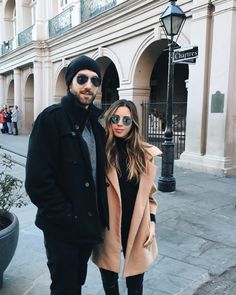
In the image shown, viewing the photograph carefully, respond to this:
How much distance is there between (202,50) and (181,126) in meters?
2.79

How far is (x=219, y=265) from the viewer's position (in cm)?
351

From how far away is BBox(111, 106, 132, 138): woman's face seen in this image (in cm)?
230

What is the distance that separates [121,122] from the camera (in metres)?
2.30

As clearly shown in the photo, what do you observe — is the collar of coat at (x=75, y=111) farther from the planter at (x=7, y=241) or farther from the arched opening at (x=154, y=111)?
the arched opening at (x=154, y=111)

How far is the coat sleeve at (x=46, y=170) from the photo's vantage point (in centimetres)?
189

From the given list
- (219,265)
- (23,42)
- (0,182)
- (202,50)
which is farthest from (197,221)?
(23,42)

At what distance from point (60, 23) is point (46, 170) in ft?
52.7

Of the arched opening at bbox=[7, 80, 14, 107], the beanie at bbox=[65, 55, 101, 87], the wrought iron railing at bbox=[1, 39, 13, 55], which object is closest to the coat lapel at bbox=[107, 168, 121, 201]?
the beanie at bbox=[65, 55, 101, 87]

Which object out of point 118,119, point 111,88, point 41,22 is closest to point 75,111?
point 118,119

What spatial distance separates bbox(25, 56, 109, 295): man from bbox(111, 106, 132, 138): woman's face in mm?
167

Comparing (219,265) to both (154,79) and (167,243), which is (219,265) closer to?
(167,243)

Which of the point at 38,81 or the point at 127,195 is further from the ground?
the point at 38,81

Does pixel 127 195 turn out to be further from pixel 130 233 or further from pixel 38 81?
pixel 38 81

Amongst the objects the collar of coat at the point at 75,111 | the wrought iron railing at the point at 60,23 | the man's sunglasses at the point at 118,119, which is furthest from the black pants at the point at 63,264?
the wrought iron railing at the point at 60,23
